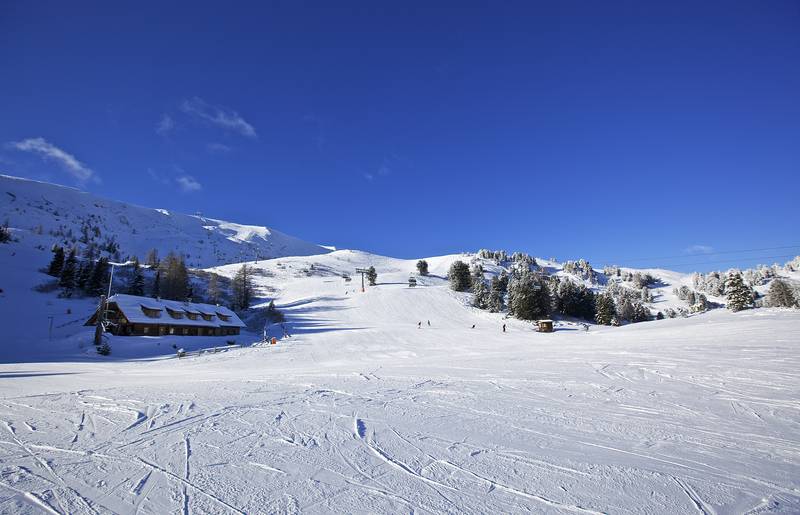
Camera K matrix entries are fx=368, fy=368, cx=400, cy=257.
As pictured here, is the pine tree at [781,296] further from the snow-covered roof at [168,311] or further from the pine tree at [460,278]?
the snow-covered roof at [168,311]

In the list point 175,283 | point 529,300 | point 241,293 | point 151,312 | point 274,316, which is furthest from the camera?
point 241,293

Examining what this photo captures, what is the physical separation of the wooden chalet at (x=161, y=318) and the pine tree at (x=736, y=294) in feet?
242

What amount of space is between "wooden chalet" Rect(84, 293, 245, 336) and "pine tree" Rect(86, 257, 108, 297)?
881 inches

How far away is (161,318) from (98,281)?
94.4 ft

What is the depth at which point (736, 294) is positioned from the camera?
5266 centimetres

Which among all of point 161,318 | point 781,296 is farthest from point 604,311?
point 161,318

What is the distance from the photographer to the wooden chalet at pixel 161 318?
44.1m

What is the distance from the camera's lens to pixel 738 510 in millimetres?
4508

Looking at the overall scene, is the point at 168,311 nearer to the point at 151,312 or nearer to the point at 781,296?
the point at 151,312

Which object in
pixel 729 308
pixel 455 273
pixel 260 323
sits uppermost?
pixel 455 273

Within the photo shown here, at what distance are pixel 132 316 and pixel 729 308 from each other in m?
80.3

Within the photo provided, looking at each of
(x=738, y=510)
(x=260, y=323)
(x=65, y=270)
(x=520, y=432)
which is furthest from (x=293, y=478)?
(x=65, y=270)

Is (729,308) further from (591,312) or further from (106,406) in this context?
(106,406)

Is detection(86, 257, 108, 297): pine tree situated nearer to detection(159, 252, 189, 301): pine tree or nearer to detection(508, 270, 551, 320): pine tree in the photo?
detection(159, 252, 189, 301): pine tree
